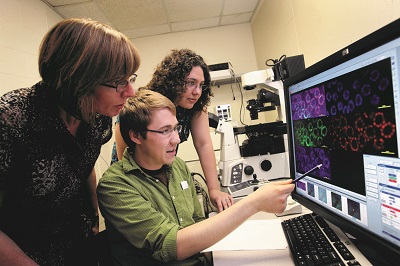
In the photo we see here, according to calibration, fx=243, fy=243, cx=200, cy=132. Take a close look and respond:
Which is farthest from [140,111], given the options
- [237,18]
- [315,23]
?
[237,18]

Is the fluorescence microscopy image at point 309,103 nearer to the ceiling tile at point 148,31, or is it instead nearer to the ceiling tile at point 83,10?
the ceiling tile at point 83,10

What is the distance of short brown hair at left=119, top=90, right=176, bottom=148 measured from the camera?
959 mm

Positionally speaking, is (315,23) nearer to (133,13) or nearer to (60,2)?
(133,13)

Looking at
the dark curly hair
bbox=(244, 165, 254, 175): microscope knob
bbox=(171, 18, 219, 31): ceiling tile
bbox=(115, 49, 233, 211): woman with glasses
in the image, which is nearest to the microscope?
bbox=(244, 165, 254, 175): microscope knob

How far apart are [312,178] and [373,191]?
0.24 metres

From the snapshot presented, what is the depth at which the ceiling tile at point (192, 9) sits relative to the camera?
2.77 meters

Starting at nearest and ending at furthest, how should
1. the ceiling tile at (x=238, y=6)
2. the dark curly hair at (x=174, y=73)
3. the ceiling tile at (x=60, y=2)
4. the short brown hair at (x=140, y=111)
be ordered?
the short brown hair at (x=140, y=111)
the dark curly hair at (x=174, y=73)
the ceiling tile at (x=60, y=2)
the ceiling tile at (x=238, y=6)

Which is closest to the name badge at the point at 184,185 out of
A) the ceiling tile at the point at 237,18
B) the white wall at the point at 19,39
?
the white wall at the point at 19,39

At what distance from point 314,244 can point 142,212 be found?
0.49m

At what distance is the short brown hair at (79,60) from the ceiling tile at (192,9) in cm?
225

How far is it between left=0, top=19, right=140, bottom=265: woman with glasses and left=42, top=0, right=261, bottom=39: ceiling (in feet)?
7.26

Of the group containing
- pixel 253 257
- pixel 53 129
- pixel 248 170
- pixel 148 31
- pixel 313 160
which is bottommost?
pixel 253 257

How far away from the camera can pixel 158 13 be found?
2.91 m

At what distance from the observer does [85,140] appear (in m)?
0.91
